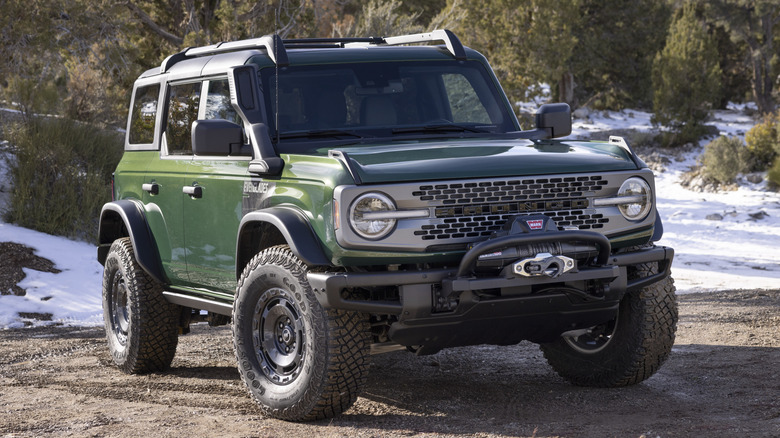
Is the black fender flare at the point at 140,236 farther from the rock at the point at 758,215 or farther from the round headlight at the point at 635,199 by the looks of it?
the rock at the point at 758,215

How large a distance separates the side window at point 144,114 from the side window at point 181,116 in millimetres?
259

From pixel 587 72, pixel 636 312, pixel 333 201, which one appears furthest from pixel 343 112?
pixel 587 72

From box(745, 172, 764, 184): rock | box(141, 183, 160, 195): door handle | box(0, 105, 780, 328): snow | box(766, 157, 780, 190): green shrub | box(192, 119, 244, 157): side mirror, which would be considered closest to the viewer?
box(192, 119, 244, 157): side mirror

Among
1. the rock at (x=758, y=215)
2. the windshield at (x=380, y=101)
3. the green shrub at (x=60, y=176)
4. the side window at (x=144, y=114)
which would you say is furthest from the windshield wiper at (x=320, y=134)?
the rock at (x=758, y=215)

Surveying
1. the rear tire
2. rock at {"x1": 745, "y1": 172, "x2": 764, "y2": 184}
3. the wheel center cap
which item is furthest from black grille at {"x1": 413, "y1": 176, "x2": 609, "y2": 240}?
rock at {"x1": 745, "y1": 172, "x2": 764, "y2": 184}

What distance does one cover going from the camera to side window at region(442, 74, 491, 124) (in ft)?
20.9

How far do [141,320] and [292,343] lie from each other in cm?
205

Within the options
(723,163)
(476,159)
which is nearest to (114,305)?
(476,159)

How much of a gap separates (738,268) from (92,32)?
1015 cm

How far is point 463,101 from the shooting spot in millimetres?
6449

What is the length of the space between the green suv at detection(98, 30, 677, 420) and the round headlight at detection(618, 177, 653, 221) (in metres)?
0.01

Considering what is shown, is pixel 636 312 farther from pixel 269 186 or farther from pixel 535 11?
pixel 535 11

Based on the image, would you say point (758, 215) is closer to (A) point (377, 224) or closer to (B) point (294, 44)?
(B) point (294, 44)

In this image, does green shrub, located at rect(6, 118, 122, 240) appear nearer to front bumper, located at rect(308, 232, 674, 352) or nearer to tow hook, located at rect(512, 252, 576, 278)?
front bumper, located at rect(308, 232, 674, 352)
